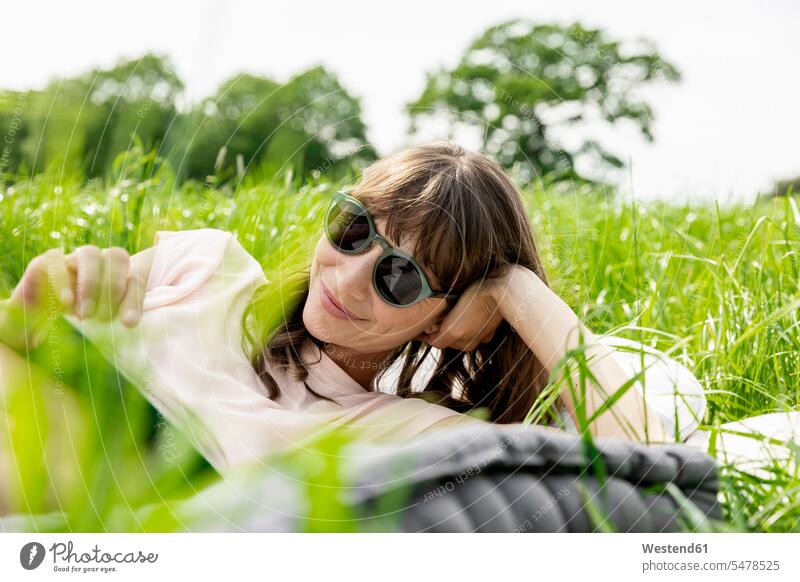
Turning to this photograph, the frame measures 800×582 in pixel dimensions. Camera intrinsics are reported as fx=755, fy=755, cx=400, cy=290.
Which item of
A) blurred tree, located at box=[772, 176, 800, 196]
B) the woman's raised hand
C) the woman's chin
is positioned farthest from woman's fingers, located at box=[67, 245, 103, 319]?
blurred tree, located at box=[772, 176, 800, 196]

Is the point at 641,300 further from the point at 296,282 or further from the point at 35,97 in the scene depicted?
the point at 35,97

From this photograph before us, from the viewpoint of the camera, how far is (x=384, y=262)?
0.87 metres

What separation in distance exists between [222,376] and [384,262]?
0.24 meters

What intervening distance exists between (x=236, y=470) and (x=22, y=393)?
1.47ft

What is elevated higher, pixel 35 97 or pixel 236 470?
pixel 35 97

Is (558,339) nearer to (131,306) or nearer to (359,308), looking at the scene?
(359,308)

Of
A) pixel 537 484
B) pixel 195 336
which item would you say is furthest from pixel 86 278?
pixel 537 484

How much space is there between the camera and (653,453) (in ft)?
2.25

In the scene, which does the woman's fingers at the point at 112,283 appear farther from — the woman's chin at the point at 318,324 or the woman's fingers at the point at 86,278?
the woman's chin at the point at 318,324

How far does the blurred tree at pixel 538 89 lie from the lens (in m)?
0.92

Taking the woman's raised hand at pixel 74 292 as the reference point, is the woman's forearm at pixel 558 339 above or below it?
below

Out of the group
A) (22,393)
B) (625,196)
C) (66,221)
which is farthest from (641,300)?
(22,393)

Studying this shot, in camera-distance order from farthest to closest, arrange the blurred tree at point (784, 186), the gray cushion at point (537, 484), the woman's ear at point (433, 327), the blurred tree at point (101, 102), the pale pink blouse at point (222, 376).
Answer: the blurred tree at point (784, 186) → the woman's ear at point (433, 327) → the pale pink blouse at point (222, 376) → the blurred tree at point (101, 102) → the gray cushion at point (537, 484)

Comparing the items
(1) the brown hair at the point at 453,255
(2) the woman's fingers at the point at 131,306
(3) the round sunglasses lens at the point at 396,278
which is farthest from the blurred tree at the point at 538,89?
(2) the woman's fingers at the point at 131,306
